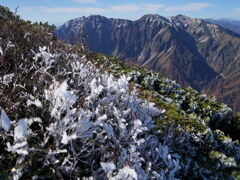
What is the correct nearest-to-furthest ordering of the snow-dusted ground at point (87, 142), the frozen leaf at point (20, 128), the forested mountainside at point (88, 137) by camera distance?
the frozen leaf at point (20, 128)
the snow-dusted ground at point (87, 142)
the forested mountainside at point (88, 137)

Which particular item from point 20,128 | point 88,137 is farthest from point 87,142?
point 20,128

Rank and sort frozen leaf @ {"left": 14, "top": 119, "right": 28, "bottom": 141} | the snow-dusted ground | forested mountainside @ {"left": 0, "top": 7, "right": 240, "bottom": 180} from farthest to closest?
forested mountainside @ {"left": 0, "top": 7, "right": 240, "bottom": 180} < the snow-dusted ground < frozen leaf @ {"left": 14, "top": 119, "right": 28, "bottom": 141}

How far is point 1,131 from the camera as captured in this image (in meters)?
2.09

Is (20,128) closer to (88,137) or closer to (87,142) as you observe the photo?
(88,137)

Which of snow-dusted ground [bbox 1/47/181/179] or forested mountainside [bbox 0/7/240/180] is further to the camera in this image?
forested mountainside [bbox 0/7/240/180]

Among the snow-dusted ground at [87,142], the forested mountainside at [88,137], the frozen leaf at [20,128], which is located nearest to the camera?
the frozen leaf at [20,128]

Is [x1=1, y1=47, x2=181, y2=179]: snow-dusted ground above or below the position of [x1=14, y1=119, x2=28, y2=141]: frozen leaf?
below

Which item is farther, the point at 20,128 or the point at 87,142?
the point at 87,142

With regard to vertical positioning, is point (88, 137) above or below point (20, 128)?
below

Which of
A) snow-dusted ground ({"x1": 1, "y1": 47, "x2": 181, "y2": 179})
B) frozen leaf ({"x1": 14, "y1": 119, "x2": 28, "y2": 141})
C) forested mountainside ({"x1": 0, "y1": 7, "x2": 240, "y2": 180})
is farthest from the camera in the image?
forested mountainside ({"x1": 0, "y1": 7, "x2": 240, "y2": 180})

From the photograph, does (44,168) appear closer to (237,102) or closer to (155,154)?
(155,154)

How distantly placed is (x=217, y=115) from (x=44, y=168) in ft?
24.6

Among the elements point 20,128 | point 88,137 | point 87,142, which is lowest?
point 87,142

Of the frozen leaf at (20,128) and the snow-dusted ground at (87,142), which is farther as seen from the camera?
the snow-dusted ground at (87,142)
